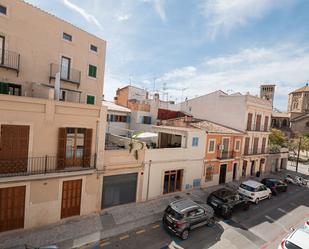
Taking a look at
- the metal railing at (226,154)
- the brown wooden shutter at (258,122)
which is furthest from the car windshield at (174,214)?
the brown wooden shutter at (258,122)

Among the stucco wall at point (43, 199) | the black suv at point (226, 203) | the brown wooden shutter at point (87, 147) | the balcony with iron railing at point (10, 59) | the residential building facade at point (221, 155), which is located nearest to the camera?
the stucco wall at point (43, 199)

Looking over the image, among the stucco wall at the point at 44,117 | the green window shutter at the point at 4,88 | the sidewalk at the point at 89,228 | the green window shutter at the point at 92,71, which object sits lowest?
the sidewalk at the point at 89,228

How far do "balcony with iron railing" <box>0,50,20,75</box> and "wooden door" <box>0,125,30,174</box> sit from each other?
5.13 m

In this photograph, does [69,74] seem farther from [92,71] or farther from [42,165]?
[42,165]

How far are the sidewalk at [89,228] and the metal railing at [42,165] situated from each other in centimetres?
317

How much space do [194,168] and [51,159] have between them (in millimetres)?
12822

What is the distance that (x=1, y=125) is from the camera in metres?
9.98

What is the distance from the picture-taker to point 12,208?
10.5 m

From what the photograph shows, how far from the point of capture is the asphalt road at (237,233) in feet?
35.6

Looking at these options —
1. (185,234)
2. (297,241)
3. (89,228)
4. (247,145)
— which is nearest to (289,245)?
(297,241)

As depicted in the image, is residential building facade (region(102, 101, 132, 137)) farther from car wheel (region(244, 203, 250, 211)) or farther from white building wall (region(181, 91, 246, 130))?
car wheel (region(244, 203, 250, 211))

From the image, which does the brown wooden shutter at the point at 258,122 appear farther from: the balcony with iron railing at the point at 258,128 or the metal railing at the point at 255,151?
the metal railing at the point at 255,151

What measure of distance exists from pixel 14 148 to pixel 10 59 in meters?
6.68

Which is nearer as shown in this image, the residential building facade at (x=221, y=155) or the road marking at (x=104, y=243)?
the road marking at (x=104, y=243)
